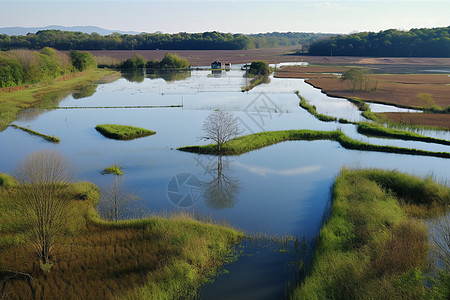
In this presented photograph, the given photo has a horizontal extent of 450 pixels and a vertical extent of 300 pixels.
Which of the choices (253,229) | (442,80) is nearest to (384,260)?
(253,229)

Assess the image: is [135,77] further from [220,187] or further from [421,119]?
[220,187]

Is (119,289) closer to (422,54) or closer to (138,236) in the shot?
(138,236)

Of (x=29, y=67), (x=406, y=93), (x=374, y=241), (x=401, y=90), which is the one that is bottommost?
(x=374, y=241)

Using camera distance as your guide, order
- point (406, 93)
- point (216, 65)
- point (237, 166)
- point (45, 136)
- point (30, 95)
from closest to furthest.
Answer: point (237, 166) < point (45, 136) < point (30, 95) < point (406, 93) < point (216, 65)

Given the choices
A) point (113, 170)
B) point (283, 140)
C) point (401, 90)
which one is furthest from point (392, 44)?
point (113, 170)

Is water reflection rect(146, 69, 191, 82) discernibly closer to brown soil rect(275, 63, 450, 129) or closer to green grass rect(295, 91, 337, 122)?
brown soil rect(275, 63, 450, 129)

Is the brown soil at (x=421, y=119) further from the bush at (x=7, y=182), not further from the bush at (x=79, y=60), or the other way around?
the bush at (x=79, y=60)

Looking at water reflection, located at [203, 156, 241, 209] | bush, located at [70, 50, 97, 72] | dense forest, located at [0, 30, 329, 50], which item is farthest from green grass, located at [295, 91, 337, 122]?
dense forest, located at [0, 30, 329, 50]

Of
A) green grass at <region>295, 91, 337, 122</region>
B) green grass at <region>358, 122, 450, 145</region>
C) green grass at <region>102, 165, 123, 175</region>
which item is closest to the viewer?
green grass at <region>102, 165, 123, 175</region>
